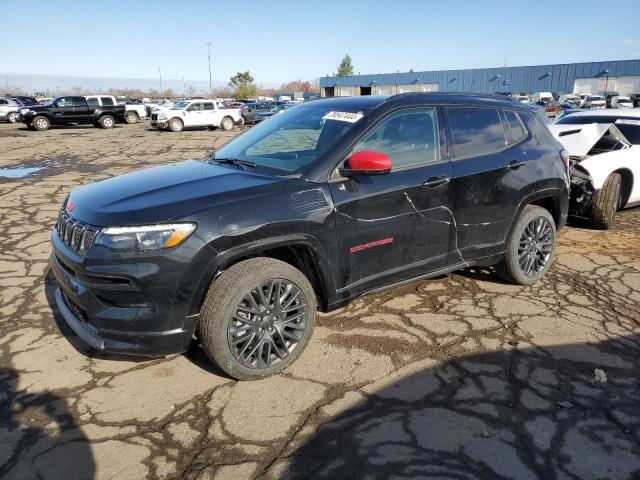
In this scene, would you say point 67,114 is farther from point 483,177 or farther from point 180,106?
point 483,177

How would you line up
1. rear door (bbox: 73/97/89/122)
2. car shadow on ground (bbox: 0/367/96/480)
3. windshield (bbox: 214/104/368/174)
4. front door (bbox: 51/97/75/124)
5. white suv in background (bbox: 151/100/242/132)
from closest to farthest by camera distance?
car shadow on ground (bbox: 0/367/96/480)
windshield (bbox: 214/104/368/174)
white suv in background (bbox: 151/100/242/132)
front door (bbox: 51/97/75/124)
rear door (bbox: 73/97/89/122)

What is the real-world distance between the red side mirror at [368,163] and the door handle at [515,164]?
1514 millimetres

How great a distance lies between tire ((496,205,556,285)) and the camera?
434 centimetres

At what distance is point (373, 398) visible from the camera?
294 centimetres

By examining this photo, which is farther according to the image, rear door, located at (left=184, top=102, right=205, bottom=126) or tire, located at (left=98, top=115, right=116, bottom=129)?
tire, located at (left=98, top=115, right=116, bottom=129)

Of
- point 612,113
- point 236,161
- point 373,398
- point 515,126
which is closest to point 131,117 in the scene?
point 612,113

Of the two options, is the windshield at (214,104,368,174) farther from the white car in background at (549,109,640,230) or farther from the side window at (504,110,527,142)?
the white car in background at (549,109,640,230)

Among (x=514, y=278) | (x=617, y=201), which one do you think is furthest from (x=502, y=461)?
(x=617, y=201)

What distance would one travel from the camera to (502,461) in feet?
7.92

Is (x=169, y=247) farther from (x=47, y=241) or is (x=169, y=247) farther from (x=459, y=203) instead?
(x=47, y=241)

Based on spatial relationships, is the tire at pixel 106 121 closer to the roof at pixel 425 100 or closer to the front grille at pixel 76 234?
the roof at pixel 425 100

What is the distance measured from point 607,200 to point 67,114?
27.2 m

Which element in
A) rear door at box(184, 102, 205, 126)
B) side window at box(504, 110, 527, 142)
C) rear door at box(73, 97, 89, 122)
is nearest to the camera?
side window at box(504, 110, 527, 142)

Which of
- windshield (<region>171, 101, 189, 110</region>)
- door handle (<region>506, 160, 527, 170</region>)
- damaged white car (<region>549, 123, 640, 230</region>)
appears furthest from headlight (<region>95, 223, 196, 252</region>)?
windshield (<region>171, 101, 189, 110</region>)
